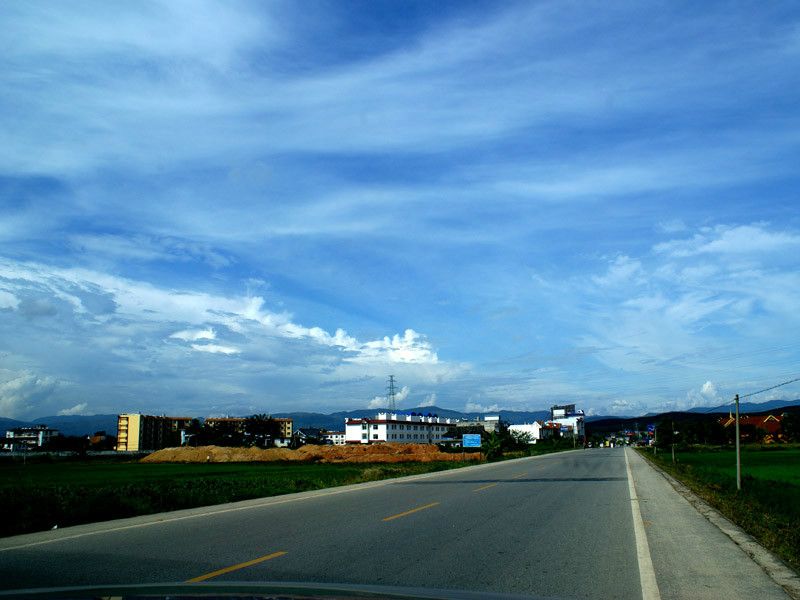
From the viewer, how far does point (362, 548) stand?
9.53m

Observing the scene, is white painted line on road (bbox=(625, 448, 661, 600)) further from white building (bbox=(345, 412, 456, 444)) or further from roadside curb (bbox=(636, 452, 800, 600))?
white building (bbox=(345, 412, 456, 444))

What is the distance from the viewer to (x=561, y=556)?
9094 millimetres

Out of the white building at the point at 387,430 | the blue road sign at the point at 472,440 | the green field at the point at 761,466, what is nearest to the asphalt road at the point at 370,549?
the green field at the point at 761,466

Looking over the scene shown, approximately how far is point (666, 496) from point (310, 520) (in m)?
12.6

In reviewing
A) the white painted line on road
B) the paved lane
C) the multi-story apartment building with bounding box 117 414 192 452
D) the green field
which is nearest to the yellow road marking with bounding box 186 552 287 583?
the paved lane

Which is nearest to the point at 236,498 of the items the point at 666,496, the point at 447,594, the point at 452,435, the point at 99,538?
the point at 99,538

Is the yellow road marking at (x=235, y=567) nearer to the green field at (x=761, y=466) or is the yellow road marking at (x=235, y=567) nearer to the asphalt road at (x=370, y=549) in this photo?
the asphalt road at (x=370, y=549)

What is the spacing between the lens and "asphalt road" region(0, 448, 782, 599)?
7.45 metres

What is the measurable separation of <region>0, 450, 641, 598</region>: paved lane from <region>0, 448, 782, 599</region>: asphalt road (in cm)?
2

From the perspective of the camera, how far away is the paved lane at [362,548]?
7.50 metres

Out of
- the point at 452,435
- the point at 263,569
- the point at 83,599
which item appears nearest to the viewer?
the point at 83,599

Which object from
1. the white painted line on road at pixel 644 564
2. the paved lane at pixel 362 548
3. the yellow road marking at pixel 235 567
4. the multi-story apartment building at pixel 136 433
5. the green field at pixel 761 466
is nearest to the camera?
the white painted line on road at pixel 644 564

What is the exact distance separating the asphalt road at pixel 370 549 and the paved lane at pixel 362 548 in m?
0.02

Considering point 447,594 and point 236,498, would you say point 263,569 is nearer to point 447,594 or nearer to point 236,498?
point 447,594
